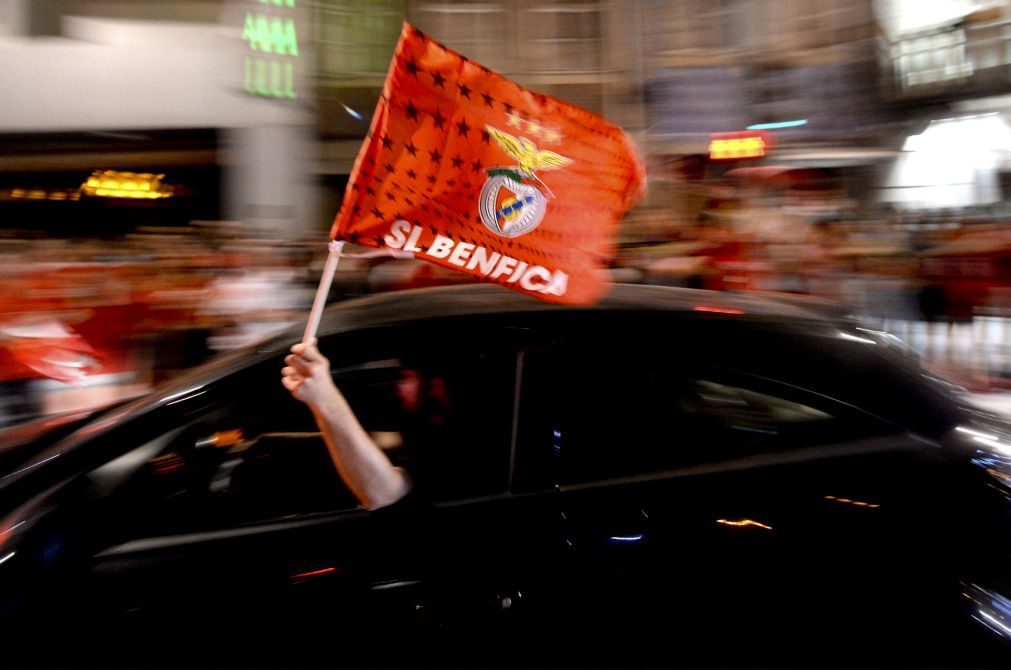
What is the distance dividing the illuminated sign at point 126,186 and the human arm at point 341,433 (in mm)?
12227

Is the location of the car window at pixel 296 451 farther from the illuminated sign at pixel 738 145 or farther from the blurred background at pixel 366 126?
the illuminated sign at pixel 738 145

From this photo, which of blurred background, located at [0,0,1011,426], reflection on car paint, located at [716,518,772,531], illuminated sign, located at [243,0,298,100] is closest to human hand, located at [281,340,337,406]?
reflection on car paint, located at [716,518,772,531]

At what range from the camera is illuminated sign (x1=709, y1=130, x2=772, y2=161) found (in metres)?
14.0

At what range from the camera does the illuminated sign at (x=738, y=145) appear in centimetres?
1396

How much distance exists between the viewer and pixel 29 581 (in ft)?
6.55

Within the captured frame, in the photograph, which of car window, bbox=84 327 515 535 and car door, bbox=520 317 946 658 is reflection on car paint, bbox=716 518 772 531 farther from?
car window, bbox=84 327 515 535

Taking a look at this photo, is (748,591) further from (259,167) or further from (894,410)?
(259,167)

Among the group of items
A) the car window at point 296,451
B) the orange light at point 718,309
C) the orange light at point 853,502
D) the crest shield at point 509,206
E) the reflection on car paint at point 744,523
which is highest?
the crest shield at point 509,206

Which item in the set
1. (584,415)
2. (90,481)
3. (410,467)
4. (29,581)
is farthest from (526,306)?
(29,581)

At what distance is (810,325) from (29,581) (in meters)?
2.11

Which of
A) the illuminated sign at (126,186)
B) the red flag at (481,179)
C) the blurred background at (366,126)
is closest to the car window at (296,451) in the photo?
the red flag at (481,179)

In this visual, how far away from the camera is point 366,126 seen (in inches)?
519

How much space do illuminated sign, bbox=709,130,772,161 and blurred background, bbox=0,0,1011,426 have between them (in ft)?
0.18

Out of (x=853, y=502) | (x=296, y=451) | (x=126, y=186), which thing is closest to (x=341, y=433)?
(x=296, y=451)
